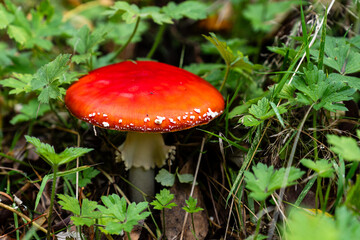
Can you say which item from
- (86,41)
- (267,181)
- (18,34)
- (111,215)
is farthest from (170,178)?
(18,34)

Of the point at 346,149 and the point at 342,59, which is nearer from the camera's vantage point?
the point at 346,149

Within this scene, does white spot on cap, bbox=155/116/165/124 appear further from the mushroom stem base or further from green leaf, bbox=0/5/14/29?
green leaf, bbox=0/5/14/29

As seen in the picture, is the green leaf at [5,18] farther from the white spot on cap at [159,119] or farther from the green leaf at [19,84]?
the white spot on cap at [159,119]

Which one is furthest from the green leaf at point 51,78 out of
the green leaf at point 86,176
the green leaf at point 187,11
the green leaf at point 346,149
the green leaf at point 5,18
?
the green leaf at point 346,149

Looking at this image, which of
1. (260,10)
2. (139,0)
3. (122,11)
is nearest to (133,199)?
(122,11)

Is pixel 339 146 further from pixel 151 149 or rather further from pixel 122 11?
Result: pixel 122 11

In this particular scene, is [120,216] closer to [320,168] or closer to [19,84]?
[320,168]
